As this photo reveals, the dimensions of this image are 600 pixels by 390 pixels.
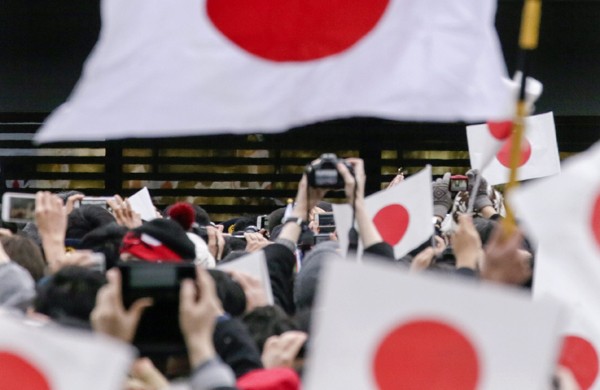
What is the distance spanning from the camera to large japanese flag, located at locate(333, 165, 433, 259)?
6871 millimetres

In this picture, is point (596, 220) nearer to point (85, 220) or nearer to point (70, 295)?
point (70, 295)

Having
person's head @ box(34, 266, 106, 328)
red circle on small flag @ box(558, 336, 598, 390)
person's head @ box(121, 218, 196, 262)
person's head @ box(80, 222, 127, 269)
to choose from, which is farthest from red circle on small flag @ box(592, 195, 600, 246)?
person's head @ box(80, 222, 127, 269)

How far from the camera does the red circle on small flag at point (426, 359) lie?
334 centimetres

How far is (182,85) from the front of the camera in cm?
478

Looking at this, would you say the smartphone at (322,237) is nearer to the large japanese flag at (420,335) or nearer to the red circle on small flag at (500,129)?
the red circle on small flag at (500,129)

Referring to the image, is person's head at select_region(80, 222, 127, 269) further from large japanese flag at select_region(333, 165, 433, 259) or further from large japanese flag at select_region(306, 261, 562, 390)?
large japanese flag at select_region(306, 261, 562, 390)

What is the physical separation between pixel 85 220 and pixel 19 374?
200 inches

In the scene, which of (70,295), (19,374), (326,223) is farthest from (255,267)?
(326,223)

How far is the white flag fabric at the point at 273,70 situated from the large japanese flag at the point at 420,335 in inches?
52.8

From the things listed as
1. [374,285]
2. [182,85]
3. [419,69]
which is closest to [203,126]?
[182,85]

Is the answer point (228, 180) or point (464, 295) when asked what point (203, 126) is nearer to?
point (464, 295)

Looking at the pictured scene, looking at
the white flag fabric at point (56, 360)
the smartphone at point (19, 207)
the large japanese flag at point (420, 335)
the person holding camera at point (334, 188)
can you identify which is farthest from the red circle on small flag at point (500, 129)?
the smartphone at point (19, 207)

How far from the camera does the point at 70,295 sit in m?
4.61

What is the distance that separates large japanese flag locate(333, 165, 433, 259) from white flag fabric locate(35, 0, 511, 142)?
6.67ft
